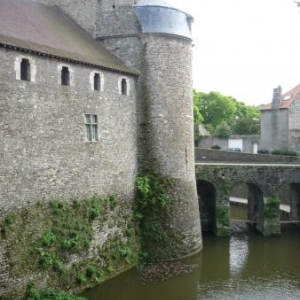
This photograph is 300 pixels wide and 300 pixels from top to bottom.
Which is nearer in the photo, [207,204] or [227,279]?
[227,279]

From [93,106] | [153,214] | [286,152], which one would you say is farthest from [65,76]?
[286,152]

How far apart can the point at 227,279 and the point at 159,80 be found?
788 cm

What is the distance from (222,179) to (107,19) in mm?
9286

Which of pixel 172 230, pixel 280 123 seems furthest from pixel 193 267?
pixel 280 123

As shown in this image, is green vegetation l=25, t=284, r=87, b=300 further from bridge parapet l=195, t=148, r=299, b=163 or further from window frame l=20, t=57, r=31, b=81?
bridge parapet l=195, t=148, r=299, b=163

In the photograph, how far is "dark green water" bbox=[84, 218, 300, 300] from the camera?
50.7 ft

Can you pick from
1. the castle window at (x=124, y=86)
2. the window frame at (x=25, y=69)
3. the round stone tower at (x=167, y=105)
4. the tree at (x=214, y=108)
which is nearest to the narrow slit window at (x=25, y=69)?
the window frame at (x=25, y=69)

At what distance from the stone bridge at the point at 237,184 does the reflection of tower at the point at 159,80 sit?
374 centimetres

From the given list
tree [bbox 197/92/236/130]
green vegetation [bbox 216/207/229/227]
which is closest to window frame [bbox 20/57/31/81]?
green vegetation [bbox 216/207/229/227]

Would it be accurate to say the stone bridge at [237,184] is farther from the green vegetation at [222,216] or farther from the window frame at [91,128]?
the window frame at [91,128]

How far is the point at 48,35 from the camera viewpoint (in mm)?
16562

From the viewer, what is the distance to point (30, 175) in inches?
558

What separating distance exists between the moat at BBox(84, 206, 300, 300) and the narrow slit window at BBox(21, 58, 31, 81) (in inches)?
265

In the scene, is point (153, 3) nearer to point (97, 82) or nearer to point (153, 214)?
point (97, 82)
